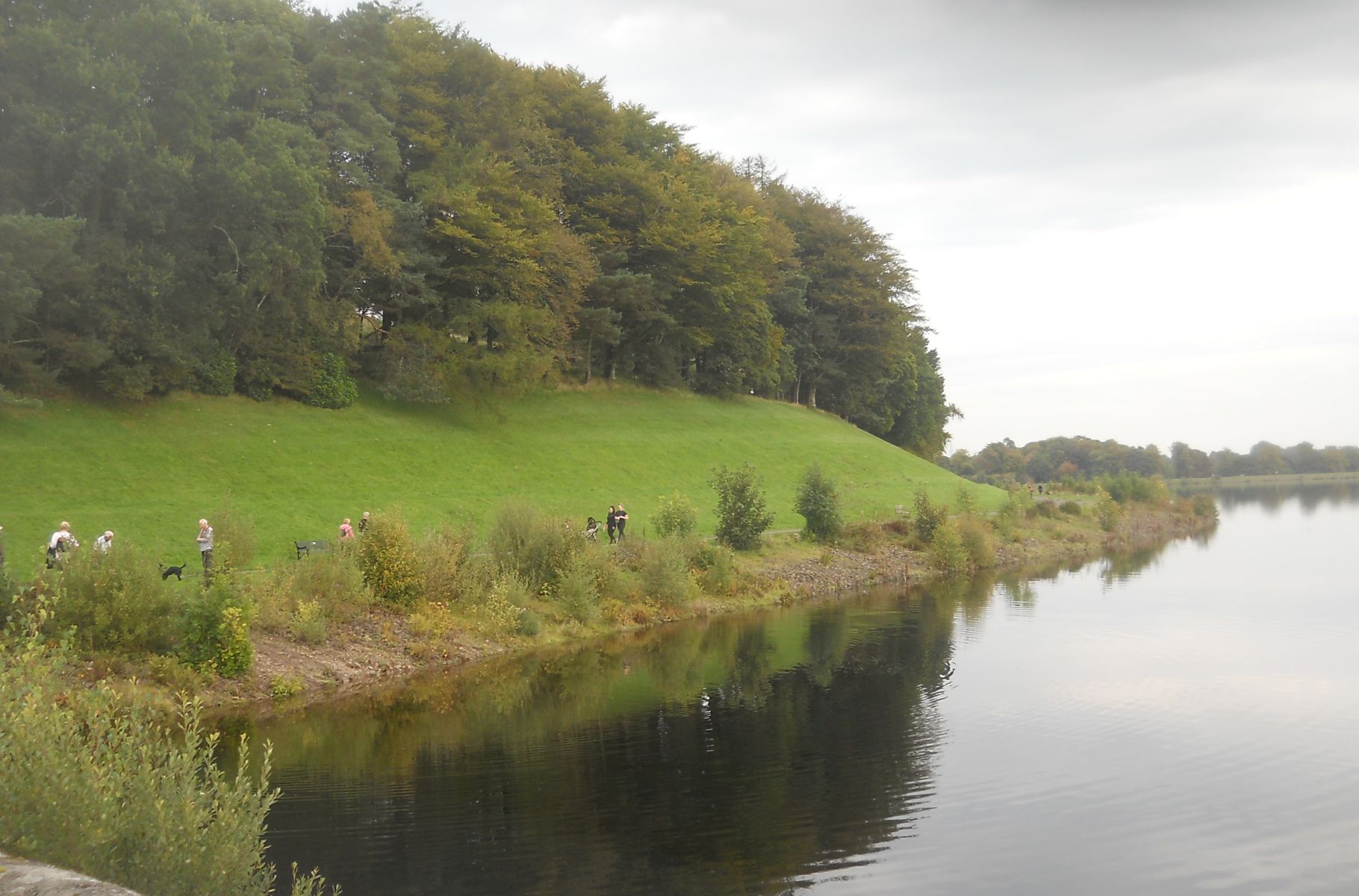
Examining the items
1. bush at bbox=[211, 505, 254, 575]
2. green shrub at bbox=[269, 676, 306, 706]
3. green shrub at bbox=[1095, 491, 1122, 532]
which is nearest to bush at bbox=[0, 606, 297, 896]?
green shrub at bbox=[269, 676, 306, 706]

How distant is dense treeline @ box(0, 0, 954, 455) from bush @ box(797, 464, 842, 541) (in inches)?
702

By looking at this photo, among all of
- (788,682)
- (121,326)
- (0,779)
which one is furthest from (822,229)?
(0,779)

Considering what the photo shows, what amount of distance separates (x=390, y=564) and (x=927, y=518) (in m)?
31.7

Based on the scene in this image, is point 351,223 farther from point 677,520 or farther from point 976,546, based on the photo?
point 976,546

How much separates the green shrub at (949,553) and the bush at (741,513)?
35.3 feet

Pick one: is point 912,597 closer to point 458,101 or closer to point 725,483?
point 725,483

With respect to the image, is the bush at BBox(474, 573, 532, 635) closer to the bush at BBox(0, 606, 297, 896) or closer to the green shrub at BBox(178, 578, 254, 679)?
the green shrub at BBox(178, 578, 254, 679)

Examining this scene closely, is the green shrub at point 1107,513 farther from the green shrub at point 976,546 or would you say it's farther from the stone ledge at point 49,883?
the stone ledge at point 49,883

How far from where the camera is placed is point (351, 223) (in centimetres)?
5325

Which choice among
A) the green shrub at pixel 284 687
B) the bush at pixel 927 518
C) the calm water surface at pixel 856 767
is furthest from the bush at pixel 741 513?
the green shrub at pixel 284 687

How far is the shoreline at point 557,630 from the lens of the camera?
979 inches

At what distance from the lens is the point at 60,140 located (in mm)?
41000

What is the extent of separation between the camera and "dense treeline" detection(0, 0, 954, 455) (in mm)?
41844

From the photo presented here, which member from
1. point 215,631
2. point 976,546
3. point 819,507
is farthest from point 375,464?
point 976,546
